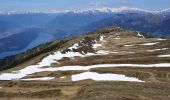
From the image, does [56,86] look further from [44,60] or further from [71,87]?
[44,60]

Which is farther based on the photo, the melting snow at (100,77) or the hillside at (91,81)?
the melting snow at (100,77)

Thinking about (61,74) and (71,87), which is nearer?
(71,87)

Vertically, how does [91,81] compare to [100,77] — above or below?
above

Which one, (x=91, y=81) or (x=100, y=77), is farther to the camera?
(x=100, y=77)

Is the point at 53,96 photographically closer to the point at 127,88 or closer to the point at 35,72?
the point at 127,88

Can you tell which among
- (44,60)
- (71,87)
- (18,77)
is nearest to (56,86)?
(71,87)

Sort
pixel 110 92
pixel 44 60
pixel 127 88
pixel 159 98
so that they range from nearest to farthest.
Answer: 1. pixel 159 98
2. pixel 110 92
3. pixel 127 88
4. pixel 44 60

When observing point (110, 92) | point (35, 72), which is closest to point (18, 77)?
point (35, 72)

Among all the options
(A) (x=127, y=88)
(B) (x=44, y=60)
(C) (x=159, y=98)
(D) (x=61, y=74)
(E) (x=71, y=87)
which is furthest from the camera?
(B) (x=44, y=60)

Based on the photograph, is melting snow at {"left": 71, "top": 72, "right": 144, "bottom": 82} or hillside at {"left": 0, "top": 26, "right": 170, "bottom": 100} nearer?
hillside at {"left": 0, "top": 26, "right": 170, "bottom": 100}
